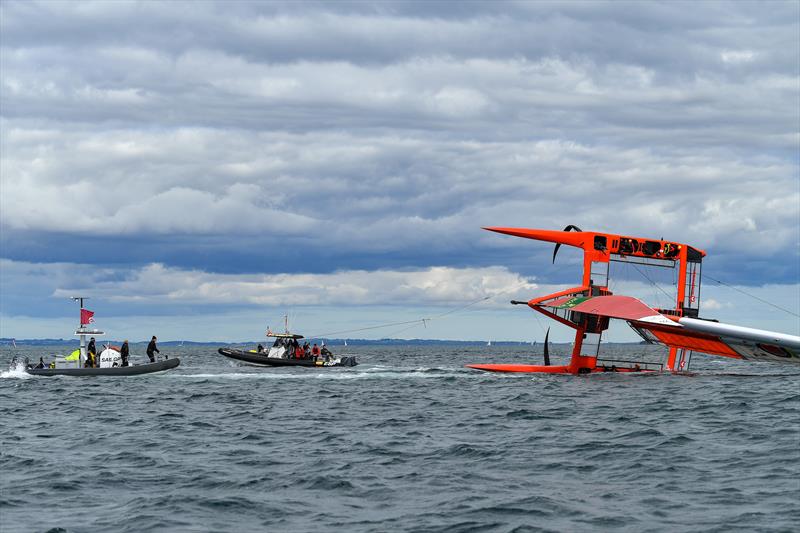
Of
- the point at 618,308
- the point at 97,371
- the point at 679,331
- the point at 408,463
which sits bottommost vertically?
the point at 97,371

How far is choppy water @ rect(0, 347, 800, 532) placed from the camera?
15891mm

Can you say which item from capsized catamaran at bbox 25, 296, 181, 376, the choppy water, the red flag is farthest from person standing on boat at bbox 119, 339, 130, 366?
the choppy water

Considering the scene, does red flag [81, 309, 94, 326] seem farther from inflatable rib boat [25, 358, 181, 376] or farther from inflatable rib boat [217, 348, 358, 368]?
inflatable rib boat [217, 348, 358, 368]

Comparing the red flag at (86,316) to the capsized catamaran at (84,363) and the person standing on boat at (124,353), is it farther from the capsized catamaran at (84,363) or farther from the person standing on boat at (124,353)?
the person standing on boat at (124,353)

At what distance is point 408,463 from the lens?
21.1 meters

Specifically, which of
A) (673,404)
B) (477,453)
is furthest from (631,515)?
(673,404)

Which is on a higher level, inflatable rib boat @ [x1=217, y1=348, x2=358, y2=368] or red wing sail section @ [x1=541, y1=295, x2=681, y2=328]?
red wing sail section @ [x1=541, y1=295, x2=681, y2=328]

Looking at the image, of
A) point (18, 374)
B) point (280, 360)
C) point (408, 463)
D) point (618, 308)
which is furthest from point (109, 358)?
point (408, 463)

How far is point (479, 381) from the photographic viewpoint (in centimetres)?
4966

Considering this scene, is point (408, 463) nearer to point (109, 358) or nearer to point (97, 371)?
point (97, 371)

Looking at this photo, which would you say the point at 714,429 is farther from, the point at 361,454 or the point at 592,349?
the point at 592,349

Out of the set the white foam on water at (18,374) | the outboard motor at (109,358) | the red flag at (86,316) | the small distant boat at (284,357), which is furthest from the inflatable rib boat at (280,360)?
the red flag at (86,316)

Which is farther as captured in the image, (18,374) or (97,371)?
(18,374)

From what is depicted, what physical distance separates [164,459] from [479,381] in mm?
29232
